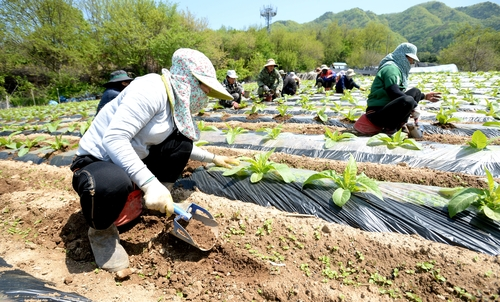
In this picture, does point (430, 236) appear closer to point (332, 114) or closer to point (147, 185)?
point (147, 185)

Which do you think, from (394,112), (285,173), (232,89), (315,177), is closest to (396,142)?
(394,112)

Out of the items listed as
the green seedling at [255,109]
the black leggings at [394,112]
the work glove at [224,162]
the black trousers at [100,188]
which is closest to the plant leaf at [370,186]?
the work glove at [224,162]

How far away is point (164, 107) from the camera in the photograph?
1.79m

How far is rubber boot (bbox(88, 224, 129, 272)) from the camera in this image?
166cm

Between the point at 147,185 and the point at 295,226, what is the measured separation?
3.45 feet

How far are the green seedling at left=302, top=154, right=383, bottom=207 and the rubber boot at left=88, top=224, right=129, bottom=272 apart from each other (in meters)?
1.43

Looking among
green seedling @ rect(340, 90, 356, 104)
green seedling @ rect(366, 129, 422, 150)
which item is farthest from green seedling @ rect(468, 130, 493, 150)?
green seedling @ rect(340, 90, 356, 104)

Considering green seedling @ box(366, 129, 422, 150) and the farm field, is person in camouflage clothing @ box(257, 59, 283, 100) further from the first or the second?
the farm field

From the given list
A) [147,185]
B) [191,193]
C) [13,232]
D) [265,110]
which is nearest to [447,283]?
[147,185]

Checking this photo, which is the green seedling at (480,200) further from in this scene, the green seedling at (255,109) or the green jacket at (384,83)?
the green seedling at (255,109)

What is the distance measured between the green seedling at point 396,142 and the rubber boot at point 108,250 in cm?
288

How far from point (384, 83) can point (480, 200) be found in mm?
2361

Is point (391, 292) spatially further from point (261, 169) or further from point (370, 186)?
point (261, 169)

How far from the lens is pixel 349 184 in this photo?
1.97 metres
